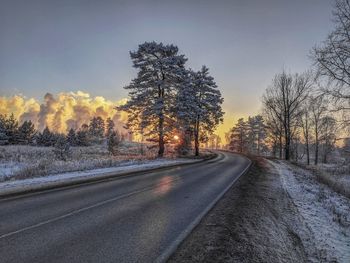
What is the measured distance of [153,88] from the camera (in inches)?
1264

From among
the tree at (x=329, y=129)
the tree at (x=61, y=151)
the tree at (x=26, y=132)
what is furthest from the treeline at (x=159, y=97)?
the tree at (x=26, y=132)

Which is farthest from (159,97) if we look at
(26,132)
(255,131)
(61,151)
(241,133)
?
(255,131)

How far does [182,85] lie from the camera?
33438mm

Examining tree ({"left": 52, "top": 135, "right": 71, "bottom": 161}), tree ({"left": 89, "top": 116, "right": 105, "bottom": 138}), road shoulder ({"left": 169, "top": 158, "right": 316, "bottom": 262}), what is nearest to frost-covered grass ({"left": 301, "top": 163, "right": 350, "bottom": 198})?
road shoulder ({"left": 169, "top": 158, "right": 316, "bottom": 262})

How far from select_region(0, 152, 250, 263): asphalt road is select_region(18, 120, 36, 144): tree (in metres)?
56.8

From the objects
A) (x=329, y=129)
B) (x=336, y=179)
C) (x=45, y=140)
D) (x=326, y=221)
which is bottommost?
(x=326, y=221)

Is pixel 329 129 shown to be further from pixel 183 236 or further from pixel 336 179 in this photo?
pixel 183 236

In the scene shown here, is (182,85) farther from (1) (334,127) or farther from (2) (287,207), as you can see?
(2) (287,207)

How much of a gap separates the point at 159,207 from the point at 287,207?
4.20 metres

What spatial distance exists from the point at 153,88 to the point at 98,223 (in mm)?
26245

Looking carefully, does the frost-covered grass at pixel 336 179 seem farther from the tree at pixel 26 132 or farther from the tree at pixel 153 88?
the tree at pixel 26 132

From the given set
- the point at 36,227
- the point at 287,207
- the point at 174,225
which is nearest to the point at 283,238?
the point at 174,225

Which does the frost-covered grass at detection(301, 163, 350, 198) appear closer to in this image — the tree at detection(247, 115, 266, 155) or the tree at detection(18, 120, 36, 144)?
the tree at detection(247, 115, 266, 155)

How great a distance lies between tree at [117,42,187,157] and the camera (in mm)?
31531
